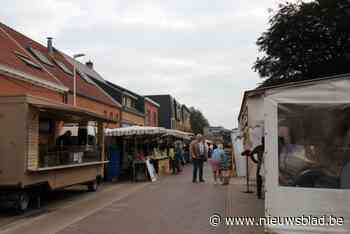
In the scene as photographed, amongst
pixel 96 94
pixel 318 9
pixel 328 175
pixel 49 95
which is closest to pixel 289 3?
pixel 318 9

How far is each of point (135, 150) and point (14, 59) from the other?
7089 millimetres

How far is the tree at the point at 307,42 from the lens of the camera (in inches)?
1161

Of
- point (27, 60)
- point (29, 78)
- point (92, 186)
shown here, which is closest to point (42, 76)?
point (27, 60)

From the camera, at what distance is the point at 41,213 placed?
36.2ft

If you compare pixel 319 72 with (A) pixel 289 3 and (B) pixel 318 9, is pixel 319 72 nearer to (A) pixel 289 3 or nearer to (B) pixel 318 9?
(B) pixel 318 9

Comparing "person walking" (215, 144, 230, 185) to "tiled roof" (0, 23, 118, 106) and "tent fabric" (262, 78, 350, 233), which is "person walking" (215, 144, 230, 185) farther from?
"tiled roof" (0, 23, 118, 106)

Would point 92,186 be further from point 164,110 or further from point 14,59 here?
point 164,110

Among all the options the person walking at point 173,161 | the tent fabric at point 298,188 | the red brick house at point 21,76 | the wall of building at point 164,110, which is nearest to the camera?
the tent fabric at point 298,188

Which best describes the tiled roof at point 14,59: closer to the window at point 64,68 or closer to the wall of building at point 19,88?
the wall of building at point 19,88

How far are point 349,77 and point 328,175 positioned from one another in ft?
5.68

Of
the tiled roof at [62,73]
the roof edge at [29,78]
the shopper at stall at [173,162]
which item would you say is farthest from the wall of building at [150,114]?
the roof edge at [29,78]

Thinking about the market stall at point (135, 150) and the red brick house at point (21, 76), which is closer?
the red brick house at point (21, 76)

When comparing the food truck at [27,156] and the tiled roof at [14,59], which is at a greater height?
the tiled roof at [14,59]

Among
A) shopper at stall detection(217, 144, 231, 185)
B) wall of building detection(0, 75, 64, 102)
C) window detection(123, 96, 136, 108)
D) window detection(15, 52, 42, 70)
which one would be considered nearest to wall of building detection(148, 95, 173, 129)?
window detection(123, 96, 136, 108)
